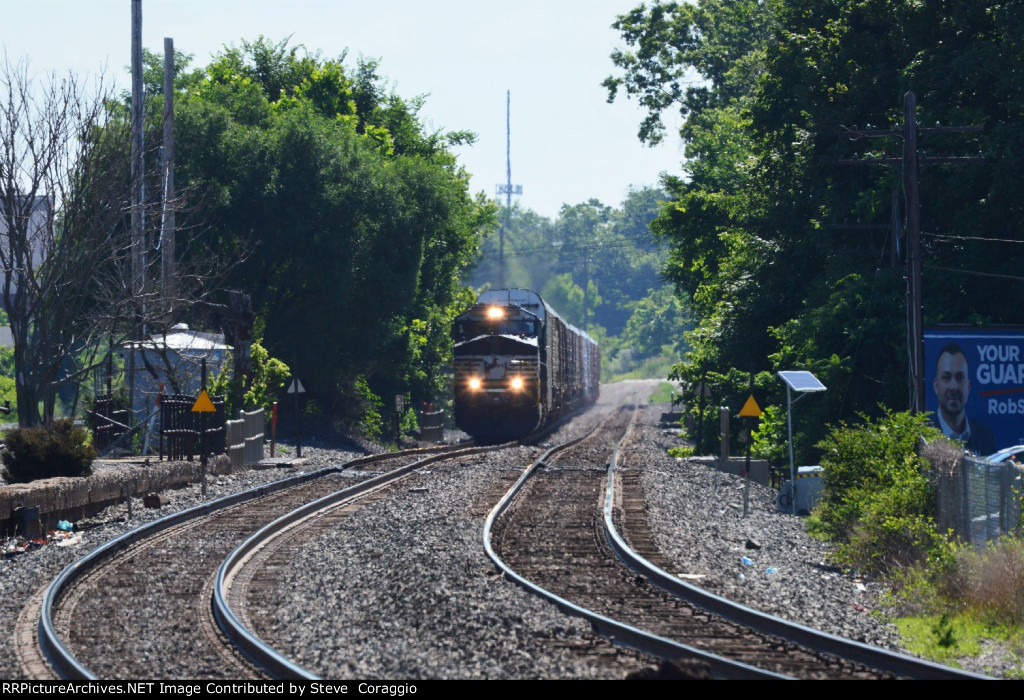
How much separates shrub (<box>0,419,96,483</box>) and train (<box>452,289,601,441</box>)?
16.0 meters

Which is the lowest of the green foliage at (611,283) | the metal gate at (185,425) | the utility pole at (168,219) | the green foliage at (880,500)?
the green foliage at (880,500)

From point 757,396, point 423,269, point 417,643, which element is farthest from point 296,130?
point 417,643

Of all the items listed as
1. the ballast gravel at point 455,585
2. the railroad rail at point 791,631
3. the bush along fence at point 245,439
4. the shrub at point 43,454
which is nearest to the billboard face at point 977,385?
the ballast gravel at point 455,585

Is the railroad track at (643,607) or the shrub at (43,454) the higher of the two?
the shrub at (43,454)

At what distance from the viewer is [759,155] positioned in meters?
Result: 35.7

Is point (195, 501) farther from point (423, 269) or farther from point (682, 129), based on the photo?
point (682, 129)

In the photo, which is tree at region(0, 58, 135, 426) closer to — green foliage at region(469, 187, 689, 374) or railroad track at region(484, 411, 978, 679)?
railroad track at region(484, 411, 978, 679)

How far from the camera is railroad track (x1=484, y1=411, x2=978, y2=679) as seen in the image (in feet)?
29.7

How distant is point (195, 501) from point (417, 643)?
1201 centimetres

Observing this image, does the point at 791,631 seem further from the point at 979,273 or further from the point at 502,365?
the point at 502,365

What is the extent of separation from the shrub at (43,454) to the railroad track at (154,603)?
275 cm

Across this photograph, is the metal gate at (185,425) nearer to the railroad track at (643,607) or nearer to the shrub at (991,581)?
the railroad track at (643,607)

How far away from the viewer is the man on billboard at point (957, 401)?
75.6ft

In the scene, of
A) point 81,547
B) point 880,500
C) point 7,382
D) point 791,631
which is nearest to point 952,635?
point 791,631
